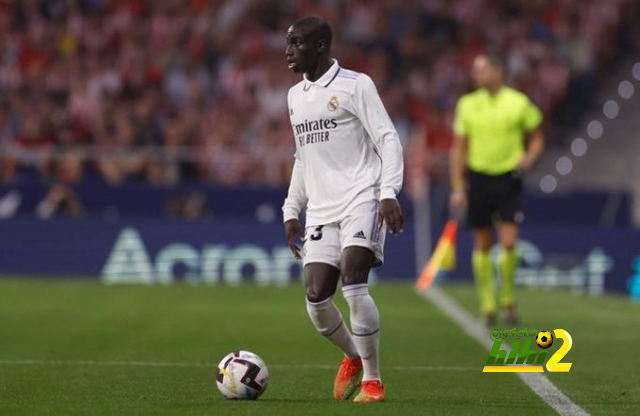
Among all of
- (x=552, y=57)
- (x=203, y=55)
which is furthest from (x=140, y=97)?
(x=552, y=57)

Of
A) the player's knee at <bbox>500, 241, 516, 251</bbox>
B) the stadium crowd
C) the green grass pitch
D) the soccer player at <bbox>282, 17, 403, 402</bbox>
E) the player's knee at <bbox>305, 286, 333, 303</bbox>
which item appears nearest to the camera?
the green grass pitch

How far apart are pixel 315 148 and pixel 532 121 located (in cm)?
605

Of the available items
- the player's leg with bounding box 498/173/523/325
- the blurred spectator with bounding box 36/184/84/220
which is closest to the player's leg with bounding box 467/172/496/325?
the player's leg with bounding box 498/173/523/325

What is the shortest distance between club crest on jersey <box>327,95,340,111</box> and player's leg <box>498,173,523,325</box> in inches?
227

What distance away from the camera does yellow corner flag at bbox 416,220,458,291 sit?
20594 mm

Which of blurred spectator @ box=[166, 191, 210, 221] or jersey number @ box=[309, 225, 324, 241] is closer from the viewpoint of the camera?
jersey number @ box=[309, 225, 324, 241]

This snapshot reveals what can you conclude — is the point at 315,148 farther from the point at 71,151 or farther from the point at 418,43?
the point at 418,43

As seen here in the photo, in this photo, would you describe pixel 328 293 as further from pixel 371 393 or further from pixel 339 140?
pixel 339 140

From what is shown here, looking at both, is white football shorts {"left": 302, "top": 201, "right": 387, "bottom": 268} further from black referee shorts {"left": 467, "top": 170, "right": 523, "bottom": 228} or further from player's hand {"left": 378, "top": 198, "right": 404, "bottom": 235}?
black referee shorts {"left": 467, "top": 170, "right": 523, "bottom": 228}

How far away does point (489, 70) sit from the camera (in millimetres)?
14078

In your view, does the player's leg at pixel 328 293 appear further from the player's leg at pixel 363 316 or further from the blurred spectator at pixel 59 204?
the blurred spectator at pixel 59 204

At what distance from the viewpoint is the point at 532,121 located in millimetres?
14242

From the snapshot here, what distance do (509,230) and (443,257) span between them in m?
A: 6.69

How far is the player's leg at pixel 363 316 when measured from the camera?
823 centimetres
